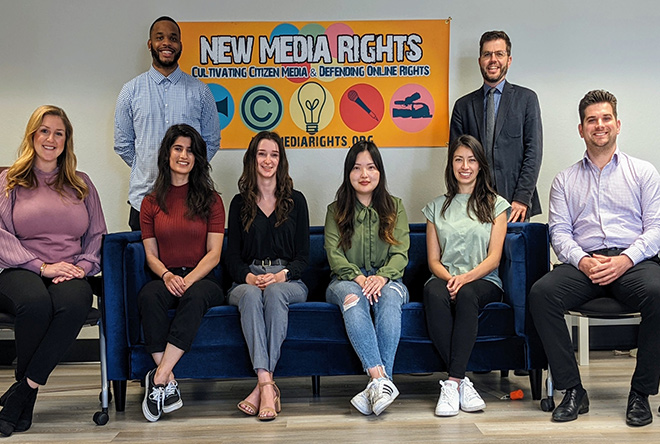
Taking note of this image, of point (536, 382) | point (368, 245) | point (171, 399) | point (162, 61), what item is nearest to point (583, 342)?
point (536, 382)

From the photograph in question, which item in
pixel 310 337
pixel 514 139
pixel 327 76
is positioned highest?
pixel 327 76

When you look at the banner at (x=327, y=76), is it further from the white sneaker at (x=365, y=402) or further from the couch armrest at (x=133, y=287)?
the white sneaker at (x=365, y=402)

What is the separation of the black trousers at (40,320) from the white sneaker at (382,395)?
1.23 m

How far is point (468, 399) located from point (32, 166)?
2.14 metres

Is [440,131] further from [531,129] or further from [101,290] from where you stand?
[101,290]

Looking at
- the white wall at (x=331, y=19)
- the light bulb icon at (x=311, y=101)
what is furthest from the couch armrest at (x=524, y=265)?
the light bulb icon at (x=311, y=101)

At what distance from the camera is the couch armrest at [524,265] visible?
304 cm

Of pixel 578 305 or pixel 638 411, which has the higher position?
pixel 578 305

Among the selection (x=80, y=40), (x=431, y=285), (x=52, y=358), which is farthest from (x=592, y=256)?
(x=80, y=40)

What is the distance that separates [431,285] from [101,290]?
144cm

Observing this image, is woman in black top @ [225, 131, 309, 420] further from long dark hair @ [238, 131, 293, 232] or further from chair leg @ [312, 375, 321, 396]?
chair leg @ [312, 375, 321, 396]

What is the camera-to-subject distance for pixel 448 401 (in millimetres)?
2852

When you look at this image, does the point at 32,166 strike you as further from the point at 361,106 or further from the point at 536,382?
the point at 536,382

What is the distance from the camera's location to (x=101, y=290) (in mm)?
3035
